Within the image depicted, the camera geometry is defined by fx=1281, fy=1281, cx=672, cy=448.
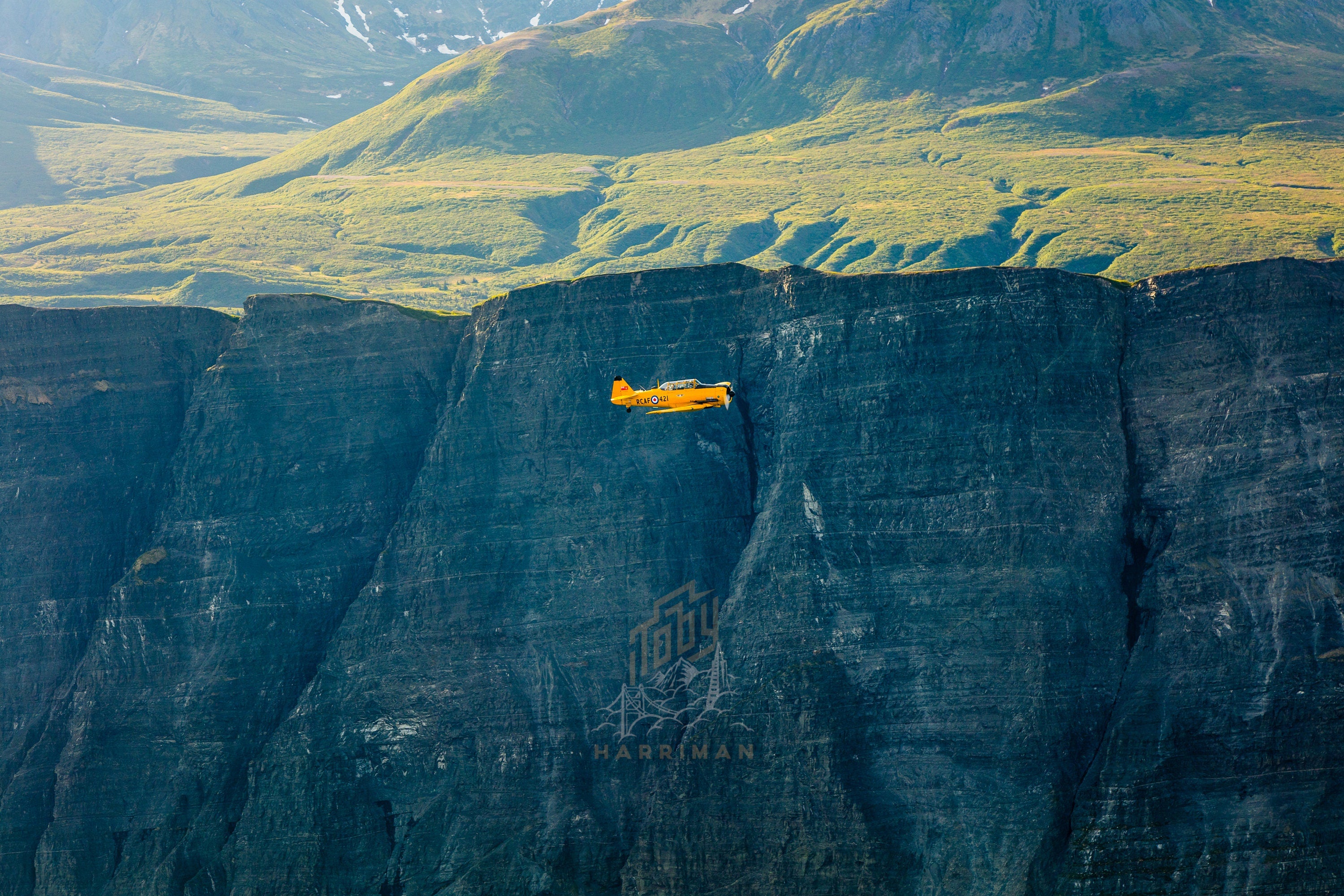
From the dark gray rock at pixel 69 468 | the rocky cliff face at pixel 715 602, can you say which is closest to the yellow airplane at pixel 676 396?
the rocky cliff face at pixel 715 602

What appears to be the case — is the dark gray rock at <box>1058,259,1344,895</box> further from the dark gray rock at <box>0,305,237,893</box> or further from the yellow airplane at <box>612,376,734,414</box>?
the dark gray rock at <box>0,305,237,893</box>

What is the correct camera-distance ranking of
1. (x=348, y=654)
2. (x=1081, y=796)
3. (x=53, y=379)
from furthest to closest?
(x=53, y=379), (x=348, y=654), (x=1081, y=796)

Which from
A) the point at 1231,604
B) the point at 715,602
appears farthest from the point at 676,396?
the point at 1231,604

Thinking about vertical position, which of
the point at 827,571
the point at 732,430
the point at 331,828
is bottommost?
the point at 331,828

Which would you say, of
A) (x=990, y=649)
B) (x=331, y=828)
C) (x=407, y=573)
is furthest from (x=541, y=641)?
(x=990, y=649)

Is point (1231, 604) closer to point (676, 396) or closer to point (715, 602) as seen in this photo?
point (715, 602)

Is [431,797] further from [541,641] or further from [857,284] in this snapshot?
[857,284]
